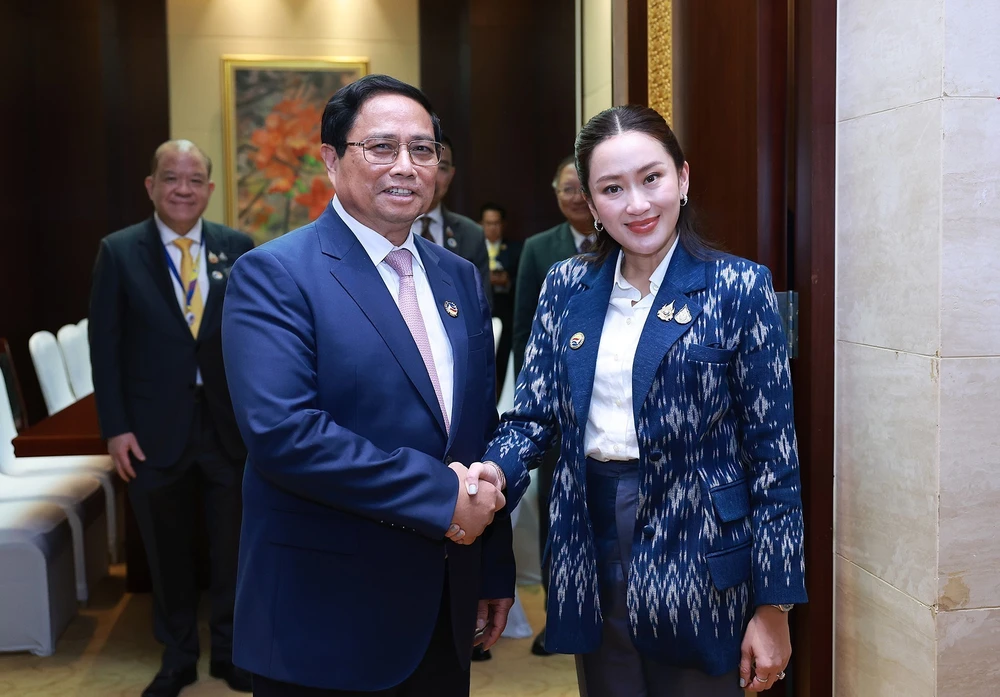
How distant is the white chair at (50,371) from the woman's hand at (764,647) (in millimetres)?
4071

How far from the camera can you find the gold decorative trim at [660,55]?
9.09 ft

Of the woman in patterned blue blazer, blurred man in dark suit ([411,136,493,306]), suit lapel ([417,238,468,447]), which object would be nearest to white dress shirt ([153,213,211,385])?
blurred man in dark suit ([411,136,493,306])

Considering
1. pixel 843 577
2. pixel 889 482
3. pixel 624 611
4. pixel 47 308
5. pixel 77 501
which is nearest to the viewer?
pixel 624 611

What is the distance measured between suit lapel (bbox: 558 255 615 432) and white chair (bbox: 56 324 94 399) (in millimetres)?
4266

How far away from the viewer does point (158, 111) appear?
7406 mm

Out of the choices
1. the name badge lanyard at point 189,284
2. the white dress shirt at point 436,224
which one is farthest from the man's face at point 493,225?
the name badge lanyard at point 189,284

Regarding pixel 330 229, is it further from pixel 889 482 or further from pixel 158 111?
pixel 158 111

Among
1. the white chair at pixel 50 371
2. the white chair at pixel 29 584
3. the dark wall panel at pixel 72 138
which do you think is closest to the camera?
the white chair at pixel 29 584

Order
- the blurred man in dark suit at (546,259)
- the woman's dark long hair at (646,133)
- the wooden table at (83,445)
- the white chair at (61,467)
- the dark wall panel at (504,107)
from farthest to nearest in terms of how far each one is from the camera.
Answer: the dark wall panel at (504,107) → the white chair at (61,467) → the blurred man in dark suit at (546,259) → the wooden table at (83,445) → the woman's dark long hair at (646,133)

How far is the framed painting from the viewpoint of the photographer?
7523 millimetres

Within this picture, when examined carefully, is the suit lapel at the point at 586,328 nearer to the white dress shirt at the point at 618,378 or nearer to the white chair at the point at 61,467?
the white dress shirt at the point at 618,378

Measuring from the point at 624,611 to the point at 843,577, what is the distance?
2.00 feet

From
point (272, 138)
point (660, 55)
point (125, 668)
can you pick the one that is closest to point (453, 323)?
point (660, 55)

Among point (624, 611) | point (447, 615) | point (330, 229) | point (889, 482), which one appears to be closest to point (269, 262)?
point (330, 229)
